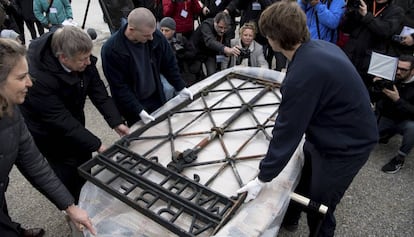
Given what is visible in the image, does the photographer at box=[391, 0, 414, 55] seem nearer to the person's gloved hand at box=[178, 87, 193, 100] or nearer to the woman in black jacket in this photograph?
the person's gloved hand at box=[178, 87, 193, 100]

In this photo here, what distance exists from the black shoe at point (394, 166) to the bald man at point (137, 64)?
2.20 metres

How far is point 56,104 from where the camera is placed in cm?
199

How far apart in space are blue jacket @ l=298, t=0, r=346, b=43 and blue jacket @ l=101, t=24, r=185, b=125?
2.09m

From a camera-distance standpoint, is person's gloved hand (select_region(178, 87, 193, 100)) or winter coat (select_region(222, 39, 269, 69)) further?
winter coat (select_region(222, 39, 269, 69))

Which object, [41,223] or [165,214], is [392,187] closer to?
[165,214]

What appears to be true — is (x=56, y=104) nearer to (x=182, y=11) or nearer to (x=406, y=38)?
(x=182, y=11)

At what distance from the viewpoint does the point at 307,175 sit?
88.9 inches

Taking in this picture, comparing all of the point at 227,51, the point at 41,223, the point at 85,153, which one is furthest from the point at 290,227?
the point at 227,51

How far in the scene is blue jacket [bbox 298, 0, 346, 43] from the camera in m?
3.81

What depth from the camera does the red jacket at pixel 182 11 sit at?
4.88m

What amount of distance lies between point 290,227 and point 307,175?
606 millimetres

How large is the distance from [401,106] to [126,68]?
275 cm

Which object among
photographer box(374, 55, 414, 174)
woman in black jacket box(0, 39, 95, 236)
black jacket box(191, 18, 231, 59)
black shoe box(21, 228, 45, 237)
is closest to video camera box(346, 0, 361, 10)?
photographer box(374, 55, 414, 174)

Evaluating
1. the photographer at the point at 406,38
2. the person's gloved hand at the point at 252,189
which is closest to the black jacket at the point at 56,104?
→ the person's gloved hand at the point at 252,189
